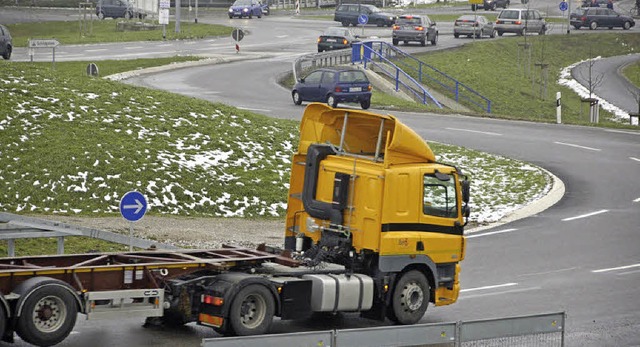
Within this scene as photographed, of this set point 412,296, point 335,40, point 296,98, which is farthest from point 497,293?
point 335,40

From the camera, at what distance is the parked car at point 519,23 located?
7675 cm

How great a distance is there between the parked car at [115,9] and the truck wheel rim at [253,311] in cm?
6913

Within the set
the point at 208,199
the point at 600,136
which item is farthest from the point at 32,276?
the point at 600,136

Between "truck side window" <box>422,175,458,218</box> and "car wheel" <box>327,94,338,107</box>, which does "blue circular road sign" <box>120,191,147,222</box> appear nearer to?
"truck side window" <box>422,175,458,218</box>

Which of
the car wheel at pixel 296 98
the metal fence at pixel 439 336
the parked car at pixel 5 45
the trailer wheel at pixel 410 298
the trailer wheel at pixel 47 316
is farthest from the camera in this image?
the parked car at pixel 5 45

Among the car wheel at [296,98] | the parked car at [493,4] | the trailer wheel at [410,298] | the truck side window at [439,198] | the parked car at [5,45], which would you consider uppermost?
the parked car at [493,4]

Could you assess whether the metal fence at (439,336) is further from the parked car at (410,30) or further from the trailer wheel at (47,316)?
the parked car at (410,30)

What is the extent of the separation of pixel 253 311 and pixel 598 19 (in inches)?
2867

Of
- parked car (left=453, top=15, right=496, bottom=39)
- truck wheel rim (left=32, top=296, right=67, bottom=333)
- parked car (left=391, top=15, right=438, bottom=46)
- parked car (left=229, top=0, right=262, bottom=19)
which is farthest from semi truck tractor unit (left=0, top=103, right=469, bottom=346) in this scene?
parked car (left=229, top=0, right=262, bottom=19)

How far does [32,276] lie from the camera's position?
13.6m

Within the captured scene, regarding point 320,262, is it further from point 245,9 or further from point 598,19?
point 245,9

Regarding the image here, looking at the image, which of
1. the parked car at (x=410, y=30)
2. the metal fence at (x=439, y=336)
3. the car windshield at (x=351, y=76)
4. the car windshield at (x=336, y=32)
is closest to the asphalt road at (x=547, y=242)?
the metal fence at (x=439, y=336)

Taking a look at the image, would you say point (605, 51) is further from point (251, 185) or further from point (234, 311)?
point (234, 311)

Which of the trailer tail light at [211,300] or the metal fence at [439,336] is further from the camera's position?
the trailer tail light at [211,300]
